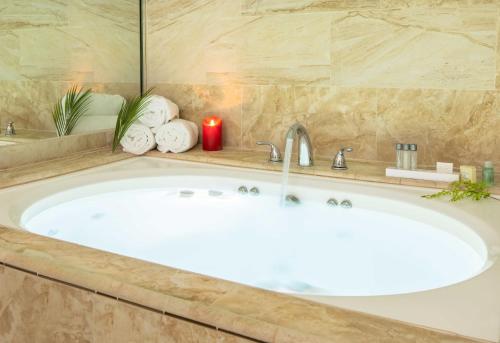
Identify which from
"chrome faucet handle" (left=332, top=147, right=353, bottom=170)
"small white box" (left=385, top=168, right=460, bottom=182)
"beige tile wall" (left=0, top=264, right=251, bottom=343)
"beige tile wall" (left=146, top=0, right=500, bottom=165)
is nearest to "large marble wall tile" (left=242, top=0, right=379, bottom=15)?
"beige tile wall" (left=146, top=0, right=500, bottom=165)

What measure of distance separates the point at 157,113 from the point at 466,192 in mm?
1645

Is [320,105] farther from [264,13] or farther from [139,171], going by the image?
[139,171]

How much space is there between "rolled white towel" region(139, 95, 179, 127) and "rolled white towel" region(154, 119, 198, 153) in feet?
0.12

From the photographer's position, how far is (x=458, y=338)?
0.91m

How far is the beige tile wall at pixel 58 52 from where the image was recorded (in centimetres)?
237

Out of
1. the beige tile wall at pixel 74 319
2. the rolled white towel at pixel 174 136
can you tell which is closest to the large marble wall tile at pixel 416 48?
the rolled white towel at pixel 174 136

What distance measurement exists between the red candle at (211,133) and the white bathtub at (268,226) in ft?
1.09

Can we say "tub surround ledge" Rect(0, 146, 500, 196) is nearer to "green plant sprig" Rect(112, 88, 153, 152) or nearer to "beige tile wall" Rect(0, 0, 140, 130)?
"green plant sprig" Rect(112, 88, 153, 152)

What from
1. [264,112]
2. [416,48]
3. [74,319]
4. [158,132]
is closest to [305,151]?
[264,112]

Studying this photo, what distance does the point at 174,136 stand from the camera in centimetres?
282

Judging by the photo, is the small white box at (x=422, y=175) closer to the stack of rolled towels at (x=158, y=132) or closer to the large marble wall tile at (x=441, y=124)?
the large marble wall tile at (x=441, y=124)

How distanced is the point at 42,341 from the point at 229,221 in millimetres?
Answer: 1131

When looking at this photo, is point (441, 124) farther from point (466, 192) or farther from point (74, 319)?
point (74, 319)

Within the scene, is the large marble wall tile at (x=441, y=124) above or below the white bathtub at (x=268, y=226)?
above
